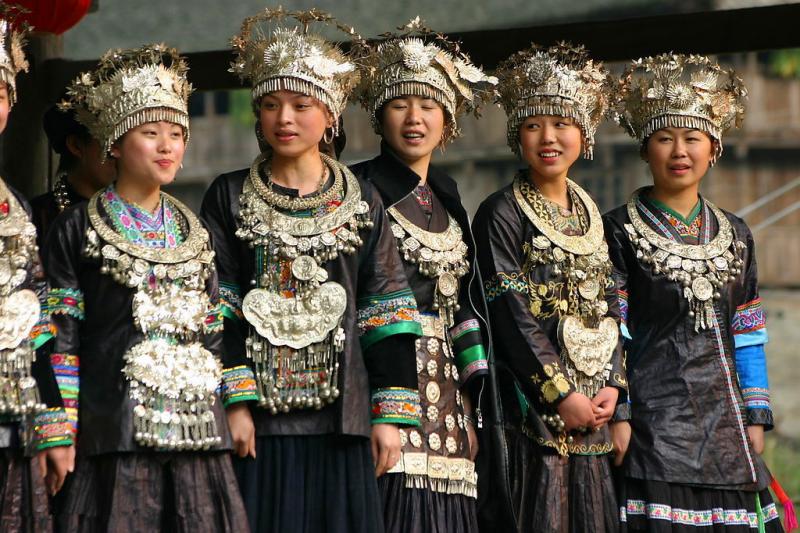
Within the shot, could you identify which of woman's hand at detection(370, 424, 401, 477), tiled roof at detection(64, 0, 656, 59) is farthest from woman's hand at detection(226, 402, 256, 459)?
tiled roof at detection(64, 0, 656, 59)

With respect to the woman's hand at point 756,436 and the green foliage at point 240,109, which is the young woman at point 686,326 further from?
the green foliage at point 240,109

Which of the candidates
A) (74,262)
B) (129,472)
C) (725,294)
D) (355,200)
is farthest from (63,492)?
(725,294)

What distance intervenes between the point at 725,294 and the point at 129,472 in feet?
8.13

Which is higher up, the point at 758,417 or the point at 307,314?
the point at 307,314

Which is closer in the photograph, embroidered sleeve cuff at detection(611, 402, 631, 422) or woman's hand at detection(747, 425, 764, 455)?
embroidered sleeve cuff at detection(611, 402, 631, 422)

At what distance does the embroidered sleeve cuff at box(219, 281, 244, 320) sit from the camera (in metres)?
5.00

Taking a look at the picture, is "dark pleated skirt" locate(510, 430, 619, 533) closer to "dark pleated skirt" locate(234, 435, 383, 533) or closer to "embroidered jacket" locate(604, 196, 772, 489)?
"embroidered jacket" locate(604, 196, 772, 489)

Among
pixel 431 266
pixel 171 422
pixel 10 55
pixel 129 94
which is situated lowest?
pixel 171 422

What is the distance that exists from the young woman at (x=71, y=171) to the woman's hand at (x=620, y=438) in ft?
6.80

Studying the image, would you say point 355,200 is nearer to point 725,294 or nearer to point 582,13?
point 725,294

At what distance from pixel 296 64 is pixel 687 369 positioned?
74.5 inches

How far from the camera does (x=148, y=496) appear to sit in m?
4.62

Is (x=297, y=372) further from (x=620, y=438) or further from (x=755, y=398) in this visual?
(x=755, y=398)

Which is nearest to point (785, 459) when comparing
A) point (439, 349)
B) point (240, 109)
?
point (240, 109)
